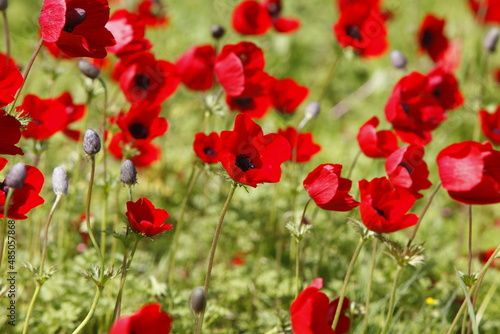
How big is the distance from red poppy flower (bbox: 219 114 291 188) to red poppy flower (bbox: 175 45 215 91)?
23.4 inches

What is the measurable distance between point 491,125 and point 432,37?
0.70m

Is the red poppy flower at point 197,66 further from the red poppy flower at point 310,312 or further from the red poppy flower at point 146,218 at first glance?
the red poppy flower at point 310,312

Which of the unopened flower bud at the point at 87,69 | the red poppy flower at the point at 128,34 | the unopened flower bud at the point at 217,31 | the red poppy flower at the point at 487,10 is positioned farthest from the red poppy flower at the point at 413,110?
the red poppy flower at the point at 487,10

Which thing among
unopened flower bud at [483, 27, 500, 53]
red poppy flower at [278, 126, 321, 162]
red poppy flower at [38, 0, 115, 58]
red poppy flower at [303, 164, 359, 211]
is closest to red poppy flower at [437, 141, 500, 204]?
red poppy flower at [303, 164, 359, 211]

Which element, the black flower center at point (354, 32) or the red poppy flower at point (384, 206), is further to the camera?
the black flower center at point (354, 32)

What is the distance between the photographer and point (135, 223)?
1188 mm

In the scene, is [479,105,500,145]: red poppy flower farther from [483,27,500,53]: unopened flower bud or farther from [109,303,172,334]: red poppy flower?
[109,303,172,334]: red poppy flower

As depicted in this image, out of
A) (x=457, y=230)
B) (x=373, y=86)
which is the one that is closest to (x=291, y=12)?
(x=373, y=86)

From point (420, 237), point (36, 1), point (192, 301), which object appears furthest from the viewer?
point (36, 1)

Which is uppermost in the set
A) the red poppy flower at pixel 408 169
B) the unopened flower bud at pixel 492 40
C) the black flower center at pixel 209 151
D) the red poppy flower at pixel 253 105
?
the unopened flower bud at pixel 492 40

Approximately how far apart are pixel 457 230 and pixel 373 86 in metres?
1.30

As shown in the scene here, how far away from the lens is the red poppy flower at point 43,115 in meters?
1.54

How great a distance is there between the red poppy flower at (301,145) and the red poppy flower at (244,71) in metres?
0.19

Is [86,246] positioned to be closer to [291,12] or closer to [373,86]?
[373,86]
